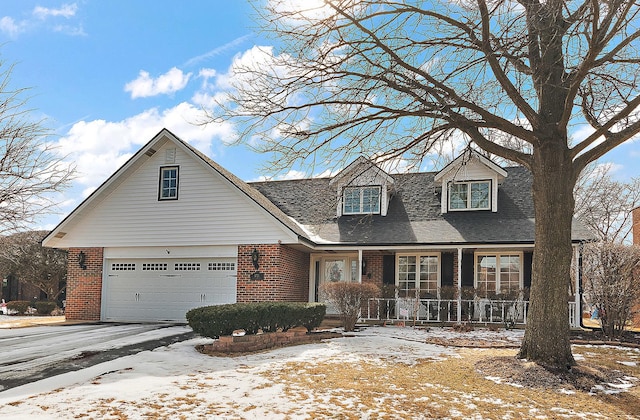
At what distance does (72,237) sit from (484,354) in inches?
546

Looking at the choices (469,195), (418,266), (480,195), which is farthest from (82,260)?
(480,195)

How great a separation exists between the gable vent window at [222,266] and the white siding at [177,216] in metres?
0.76

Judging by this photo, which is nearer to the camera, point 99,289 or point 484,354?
point 484,354

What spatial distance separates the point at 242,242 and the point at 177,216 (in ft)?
7.92

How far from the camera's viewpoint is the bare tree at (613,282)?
13.1m

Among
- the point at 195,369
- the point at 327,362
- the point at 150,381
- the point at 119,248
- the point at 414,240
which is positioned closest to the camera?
the point at 150,381

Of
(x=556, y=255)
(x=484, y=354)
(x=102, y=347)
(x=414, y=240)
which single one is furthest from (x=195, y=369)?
(x=414, y=240)

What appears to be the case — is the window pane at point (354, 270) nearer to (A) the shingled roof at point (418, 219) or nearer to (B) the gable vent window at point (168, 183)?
(A) the shingled roof at point (418, 219)

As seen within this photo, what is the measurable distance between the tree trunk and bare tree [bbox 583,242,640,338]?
5.30 metres

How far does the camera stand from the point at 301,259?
59.1 feet

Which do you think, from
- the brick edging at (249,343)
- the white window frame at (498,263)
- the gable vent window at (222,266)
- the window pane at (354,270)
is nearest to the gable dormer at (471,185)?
the white window frame at (498,263)

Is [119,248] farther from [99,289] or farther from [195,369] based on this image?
[195,369]

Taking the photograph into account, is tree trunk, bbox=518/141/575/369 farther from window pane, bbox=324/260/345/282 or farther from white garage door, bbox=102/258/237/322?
window pane, bbox=324/260/345/282

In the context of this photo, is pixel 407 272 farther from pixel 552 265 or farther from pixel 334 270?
pixel 552 265
